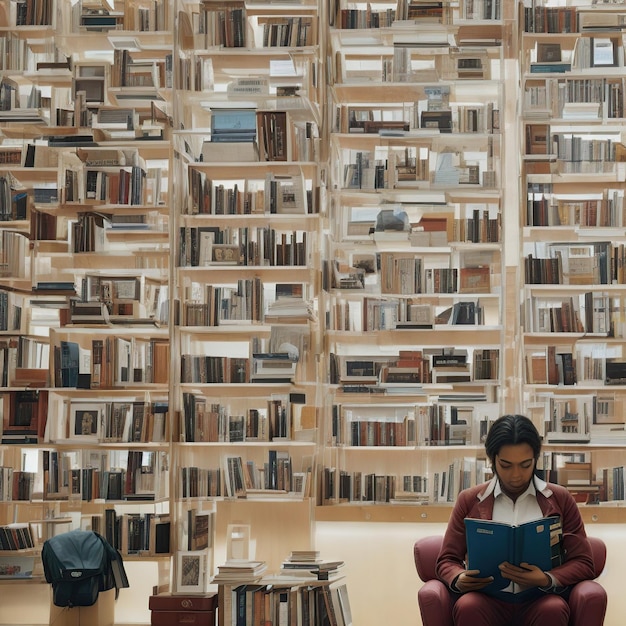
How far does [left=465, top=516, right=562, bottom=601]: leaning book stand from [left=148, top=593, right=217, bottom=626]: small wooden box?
1770 mm

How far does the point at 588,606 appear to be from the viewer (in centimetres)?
396

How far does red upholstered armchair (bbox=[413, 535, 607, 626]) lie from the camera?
396 cm

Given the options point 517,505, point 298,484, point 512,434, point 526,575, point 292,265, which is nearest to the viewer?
point 526,575

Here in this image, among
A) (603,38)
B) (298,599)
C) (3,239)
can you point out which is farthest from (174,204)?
(603,38)

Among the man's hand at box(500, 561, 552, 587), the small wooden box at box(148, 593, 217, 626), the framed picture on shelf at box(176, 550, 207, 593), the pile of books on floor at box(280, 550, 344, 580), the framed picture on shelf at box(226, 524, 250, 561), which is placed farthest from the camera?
the framed picture on shelf at box(226, 524, 250, 561)

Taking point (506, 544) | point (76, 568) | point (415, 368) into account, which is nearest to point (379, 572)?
point (415, 368)

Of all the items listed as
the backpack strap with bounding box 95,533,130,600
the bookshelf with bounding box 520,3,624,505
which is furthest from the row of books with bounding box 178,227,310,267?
the backpack strap with bounding box 95,533,130,600

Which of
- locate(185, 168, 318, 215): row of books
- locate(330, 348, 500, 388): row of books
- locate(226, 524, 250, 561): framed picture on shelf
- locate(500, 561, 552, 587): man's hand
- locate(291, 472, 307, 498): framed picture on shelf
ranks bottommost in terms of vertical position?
locate(226, 524, 250, 561): framed picture on shelf

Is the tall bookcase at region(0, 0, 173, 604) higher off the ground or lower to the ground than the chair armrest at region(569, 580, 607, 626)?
higher

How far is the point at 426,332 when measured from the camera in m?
6.14

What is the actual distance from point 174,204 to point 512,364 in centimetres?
216

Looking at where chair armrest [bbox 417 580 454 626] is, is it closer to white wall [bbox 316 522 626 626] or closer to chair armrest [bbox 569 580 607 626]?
chair armrest [bbox 569 580 607 626]

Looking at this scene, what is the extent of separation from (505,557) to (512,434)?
48cm

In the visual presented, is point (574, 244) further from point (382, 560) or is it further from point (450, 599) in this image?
point (450, 599)
